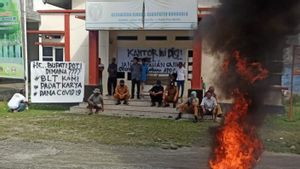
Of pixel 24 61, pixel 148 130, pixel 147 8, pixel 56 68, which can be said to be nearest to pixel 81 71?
pixel 56 68

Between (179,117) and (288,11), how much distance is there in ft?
29.1

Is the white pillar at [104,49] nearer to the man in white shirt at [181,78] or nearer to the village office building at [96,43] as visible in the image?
the village office building at [96,43]

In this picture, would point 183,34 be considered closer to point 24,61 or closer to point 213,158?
point 24,61

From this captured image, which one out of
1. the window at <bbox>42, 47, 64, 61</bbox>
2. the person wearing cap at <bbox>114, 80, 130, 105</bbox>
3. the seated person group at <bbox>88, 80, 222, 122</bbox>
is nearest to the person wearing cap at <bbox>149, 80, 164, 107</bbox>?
the seated person group at <bbox>88, 80, 222, 122</bbox>

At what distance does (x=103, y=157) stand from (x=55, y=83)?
7.63m

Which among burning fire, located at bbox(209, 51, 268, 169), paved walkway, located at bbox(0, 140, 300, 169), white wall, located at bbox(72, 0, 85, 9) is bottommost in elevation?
paved walkway, located at bbox(0, 140, 300, 169)

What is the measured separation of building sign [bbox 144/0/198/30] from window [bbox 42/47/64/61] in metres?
5.17

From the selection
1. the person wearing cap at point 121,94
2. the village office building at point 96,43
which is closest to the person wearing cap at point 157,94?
the person wearing cap at point 121,94

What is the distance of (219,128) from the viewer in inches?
211

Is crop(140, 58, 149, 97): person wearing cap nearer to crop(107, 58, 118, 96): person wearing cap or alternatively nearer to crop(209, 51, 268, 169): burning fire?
crop(107, 58, 118, 96): person wearing cap

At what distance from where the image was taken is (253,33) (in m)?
4.78

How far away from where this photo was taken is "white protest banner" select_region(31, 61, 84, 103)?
1537 cm

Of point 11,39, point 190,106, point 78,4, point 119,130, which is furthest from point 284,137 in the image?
point 11,39

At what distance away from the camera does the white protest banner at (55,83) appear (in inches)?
605
